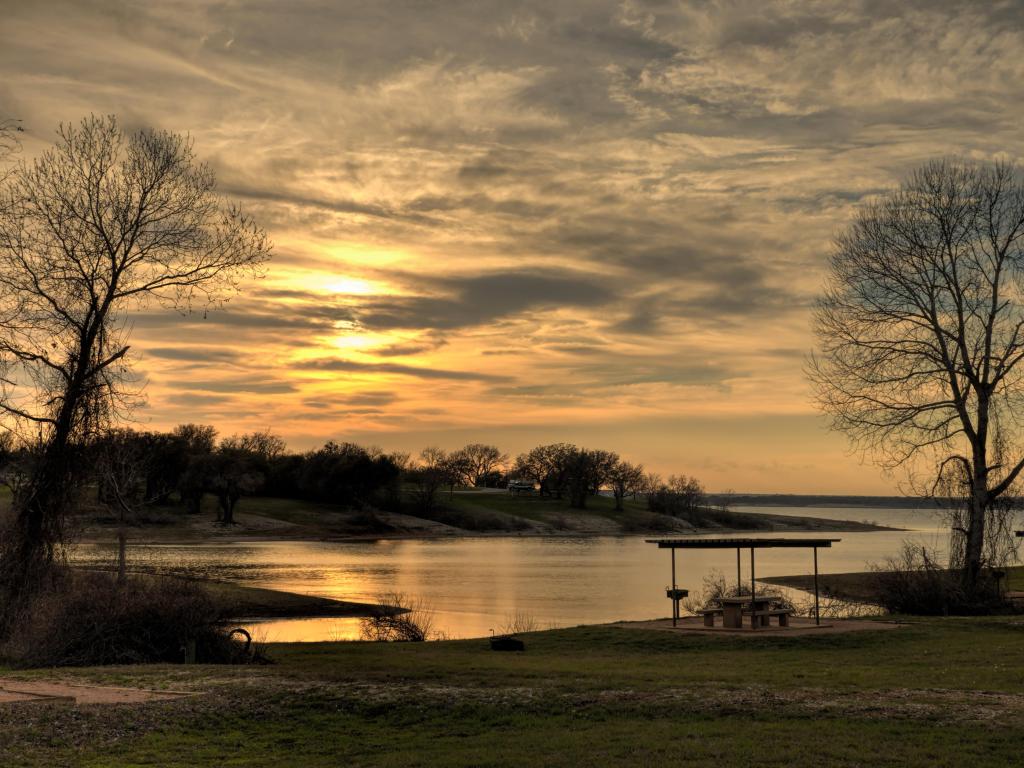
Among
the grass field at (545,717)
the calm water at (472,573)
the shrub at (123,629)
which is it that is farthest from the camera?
the calm water at (472,573)

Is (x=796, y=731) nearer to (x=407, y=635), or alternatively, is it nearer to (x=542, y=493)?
(x=407, y=635)

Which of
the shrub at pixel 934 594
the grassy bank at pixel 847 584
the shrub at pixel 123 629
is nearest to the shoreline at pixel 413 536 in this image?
the grassy bank at pixel 847 584

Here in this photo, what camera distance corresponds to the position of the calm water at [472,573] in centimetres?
4362

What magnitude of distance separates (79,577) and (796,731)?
66.2ft

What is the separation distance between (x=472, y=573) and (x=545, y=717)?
5505cm

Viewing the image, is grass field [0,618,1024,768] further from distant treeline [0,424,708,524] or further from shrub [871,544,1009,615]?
distant treeline [0,424,708,524]

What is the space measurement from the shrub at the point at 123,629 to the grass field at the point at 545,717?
2.64m

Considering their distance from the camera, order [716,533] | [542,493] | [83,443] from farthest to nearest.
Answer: [542,493], [716,533], [83,443]

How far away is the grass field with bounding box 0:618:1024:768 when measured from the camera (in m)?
13.0

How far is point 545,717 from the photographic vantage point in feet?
51.1

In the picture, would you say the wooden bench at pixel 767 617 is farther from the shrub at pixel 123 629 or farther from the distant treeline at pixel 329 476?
the distant treeline at pixel 329 476

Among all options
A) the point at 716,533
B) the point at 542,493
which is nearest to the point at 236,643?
the point at 716,533

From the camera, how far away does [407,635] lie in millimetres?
33375

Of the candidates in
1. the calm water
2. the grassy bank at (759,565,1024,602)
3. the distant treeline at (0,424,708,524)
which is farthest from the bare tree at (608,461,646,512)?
the grassy bank at (759,565,1024,602)
